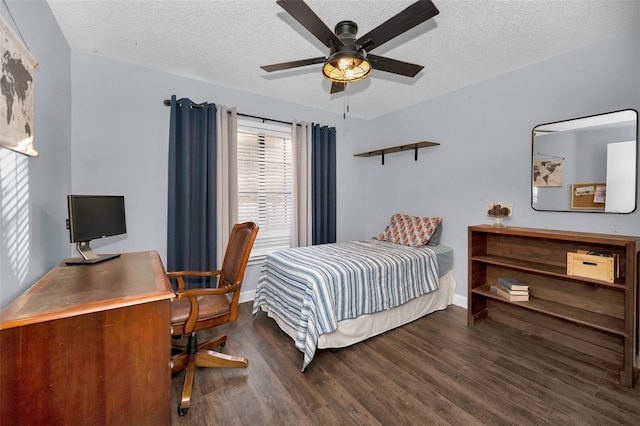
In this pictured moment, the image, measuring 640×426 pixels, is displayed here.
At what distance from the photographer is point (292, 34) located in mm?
2119

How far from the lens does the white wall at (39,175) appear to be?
1.23 m

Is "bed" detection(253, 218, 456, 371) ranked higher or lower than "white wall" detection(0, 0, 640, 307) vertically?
lower

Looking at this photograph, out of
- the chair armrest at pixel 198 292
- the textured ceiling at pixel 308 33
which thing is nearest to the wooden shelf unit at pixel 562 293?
the textured ceiling at pixel 308 33

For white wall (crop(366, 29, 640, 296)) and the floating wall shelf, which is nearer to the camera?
white wall (crop(366, 29, 640, 296))

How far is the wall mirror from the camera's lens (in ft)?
6.81

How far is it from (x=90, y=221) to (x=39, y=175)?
0.37 m

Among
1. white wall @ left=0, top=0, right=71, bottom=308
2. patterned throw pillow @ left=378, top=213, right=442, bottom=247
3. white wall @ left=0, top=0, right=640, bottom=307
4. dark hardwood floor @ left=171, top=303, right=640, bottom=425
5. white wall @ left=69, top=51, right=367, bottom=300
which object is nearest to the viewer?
white wall @ left=0, top=0, right=71, bottom=308

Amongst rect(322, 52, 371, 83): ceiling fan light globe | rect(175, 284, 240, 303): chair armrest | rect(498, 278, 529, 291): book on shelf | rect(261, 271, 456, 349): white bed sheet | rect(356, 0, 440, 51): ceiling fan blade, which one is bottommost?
rect(261, 271, 456, 349): white bed sheet

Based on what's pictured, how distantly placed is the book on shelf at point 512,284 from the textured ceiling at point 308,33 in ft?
6.80

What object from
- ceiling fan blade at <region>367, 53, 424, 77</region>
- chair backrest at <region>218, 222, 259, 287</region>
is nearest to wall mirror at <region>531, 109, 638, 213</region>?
ceiling fan blade at <region>367, 53, 424, 77</region>

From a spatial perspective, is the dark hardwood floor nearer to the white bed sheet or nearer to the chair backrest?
the white bed sheet

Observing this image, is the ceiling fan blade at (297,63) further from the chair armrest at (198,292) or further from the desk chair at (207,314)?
the chair armrest at (198,292)

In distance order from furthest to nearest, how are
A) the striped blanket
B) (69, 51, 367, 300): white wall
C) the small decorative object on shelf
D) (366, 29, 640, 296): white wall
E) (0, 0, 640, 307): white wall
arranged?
the small decorative object on shelf → (69, 51, 367, 300): white wall → (366, 29, 640, 296): white wall → the striped blanket → (0, 0, 640, 307): white wall

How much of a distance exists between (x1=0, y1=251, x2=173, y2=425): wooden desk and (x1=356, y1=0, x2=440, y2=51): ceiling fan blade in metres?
1.72
